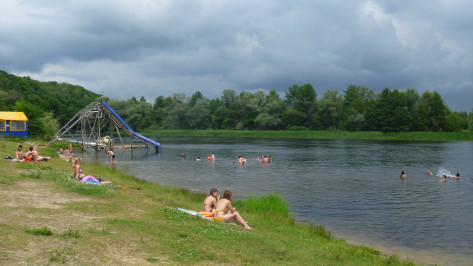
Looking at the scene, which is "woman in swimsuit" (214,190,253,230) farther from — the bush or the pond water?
the pond water

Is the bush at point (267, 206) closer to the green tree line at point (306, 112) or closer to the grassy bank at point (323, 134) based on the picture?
the grassy bank at point (323, 134)

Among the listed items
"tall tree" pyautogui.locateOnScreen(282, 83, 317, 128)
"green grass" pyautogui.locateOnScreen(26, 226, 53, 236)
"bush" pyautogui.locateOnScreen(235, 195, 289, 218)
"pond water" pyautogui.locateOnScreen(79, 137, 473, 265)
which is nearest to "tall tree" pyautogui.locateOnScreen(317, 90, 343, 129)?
"tall tree" pyautogui.locateOnScreen(282, 83, 317, 128)

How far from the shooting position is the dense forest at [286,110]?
107 metres

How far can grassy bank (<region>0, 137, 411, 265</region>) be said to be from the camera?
8.55 m

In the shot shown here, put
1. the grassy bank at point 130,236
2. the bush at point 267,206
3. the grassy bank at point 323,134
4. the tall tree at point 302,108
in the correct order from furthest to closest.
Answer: the tall tree at point 302,108
the grassy bank at point 323,134
the bush at point 267,206
the grassy bank at point 130,236

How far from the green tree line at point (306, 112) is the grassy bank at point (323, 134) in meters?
4.60

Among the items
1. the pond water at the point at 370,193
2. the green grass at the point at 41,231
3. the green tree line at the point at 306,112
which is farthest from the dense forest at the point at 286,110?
the green grass at the point at 41,231

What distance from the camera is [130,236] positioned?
10.0 m

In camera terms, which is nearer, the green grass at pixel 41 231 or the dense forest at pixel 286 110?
the green grass at pixel 41 231

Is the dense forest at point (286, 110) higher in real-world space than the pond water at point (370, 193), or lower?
higher

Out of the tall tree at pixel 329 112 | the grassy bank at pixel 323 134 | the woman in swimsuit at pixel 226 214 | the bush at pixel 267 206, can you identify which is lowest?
the bush at pixel 267 206

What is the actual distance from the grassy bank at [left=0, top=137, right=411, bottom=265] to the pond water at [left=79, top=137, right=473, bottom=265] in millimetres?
2706

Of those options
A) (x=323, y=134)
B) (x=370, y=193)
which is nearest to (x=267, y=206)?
(x=370, y=193)

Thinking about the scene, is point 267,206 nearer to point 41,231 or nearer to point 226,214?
point 226,214
